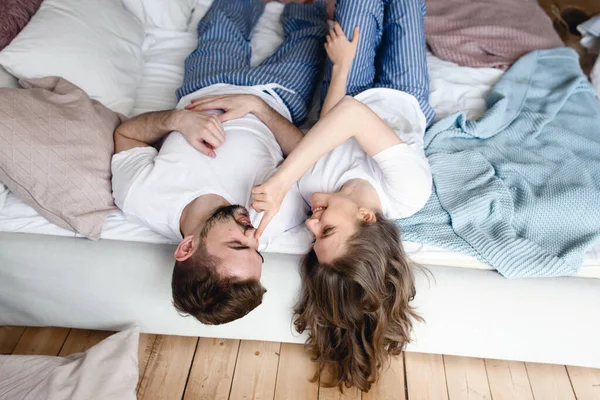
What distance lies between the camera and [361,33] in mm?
1596

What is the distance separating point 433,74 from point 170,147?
39.1 inches

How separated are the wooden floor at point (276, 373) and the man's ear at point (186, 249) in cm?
46

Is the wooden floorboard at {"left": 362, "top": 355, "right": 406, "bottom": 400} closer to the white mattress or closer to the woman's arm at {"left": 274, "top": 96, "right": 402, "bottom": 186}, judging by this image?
the white mattress

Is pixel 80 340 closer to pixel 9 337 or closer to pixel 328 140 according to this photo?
pixel 9 337

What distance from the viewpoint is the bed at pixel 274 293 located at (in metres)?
1.28

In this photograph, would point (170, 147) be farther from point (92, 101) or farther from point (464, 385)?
point (464, 385)

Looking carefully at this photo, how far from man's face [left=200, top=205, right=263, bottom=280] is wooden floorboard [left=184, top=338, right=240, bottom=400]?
0.44m

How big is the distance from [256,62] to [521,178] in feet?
3.23

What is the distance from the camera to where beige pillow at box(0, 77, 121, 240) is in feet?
3.93

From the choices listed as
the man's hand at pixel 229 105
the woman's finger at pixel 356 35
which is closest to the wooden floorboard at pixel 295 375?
the man's hand at pixel 229 105

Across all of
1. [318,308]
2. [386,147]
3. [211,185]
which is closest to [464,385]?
[318,308]

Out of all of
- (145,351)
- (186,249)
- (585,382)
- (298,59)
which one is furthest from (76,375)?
(585,382)

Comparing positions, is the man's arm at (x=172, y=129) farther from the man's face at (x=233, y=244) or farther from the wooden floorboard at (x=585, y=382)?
the wooden floorboard at (x=585, y=382)

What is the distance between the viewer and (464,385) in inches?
55.7
